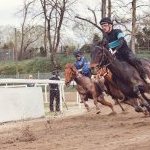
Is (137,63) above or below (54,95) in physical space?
above

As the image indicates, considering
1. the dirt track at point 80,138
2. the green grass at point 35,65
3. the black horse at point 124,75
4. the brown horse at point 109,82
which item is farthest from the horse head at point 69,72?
the green grass at point 35,65

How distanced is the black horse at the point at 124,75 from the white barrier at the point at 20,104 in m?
4.78

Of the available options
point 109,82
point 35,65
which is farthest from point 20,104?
point 35,65

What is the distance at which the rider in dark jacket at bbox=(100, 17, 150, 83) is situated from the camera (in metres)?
15.0

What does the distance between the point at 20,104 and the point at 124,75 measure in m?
5.63

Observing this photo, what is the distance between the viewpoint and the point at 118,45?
49.4 ft

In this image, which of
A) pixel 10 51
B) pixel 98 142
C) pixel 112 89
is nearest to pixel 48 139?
pixel 98 142

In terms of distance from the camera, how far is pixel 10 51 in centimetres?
8912

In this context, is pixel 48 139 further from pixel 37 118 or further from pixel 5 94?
pixel 37 118

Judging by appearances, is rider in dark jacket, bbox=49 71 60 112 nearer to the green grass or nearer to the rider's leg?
the rider's leg

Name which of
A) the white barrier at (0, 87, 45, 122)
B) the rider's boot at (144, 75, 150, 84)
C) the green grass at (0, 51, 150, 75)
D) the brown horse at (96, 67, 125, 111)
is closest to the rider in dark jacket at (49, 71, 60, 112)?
the white barrier at (0, 87, 45, 122)

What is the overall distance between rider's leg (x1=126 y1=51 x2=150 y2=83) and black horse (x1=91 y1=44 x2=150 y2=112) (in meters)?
0.12

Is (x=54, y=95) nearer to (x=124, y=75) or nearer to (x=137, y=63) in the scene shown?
(x=137, y=63)

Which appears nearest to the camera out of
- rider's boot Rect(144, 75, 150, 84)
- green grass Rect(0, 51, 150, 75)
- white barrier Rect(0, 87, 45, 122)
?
rider's boot Rect(144, 75, 150, 84)
